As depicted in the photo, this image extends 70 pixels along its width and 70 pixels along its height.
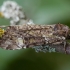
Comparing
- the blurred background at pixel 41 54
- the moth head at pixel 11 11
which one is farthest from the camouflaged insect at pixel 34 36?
the blurred background at pixel 41 54

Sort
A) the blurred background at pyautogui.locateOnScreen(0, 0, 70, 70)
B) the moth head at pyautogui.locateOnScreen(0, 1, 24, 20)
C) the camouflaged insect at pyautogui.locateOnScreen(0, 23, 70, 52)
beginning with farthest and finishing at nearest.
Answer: the blurred background at pyautogui.locateOnScreen(0, 0, 70, 70) < the moth head at pyautogui.locateOnScreen(0, 1, 24, 20) < the camouflaged insect at pyautogui.locateOnScreen(0, 23, 70, 52)

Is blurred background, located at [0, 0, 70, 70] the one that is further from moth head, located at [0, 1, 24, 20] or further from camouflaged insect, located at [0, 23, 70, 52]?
camouflaged insect, located at [0, 23, 70, 52]

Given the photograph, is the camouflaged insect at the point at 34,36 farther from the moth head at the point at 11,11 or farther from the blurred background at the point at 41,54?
the blurred background at the point at 41,54

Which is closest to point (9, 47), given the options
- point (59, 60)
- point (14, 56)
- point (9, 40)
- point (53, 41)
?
point (9, 40)

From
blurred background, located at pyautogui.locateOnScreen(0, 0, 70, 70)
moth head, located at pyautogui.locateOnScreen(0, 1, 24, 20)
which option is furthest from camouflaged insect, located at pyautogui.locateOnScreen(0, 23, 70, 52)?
blurred background, located at pyautogui.locateOnScreen(0, 0, 70, 70)

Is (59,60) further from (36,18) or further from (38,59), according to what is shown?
(36,18)

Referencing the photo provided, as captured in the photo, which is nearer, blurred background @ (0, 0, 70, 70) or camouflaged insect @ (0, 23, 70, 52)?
camouflaged insect @ (0, 23, 70, 52)

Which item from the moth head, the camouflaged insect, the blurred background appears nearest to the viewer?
the camouflaged insect
